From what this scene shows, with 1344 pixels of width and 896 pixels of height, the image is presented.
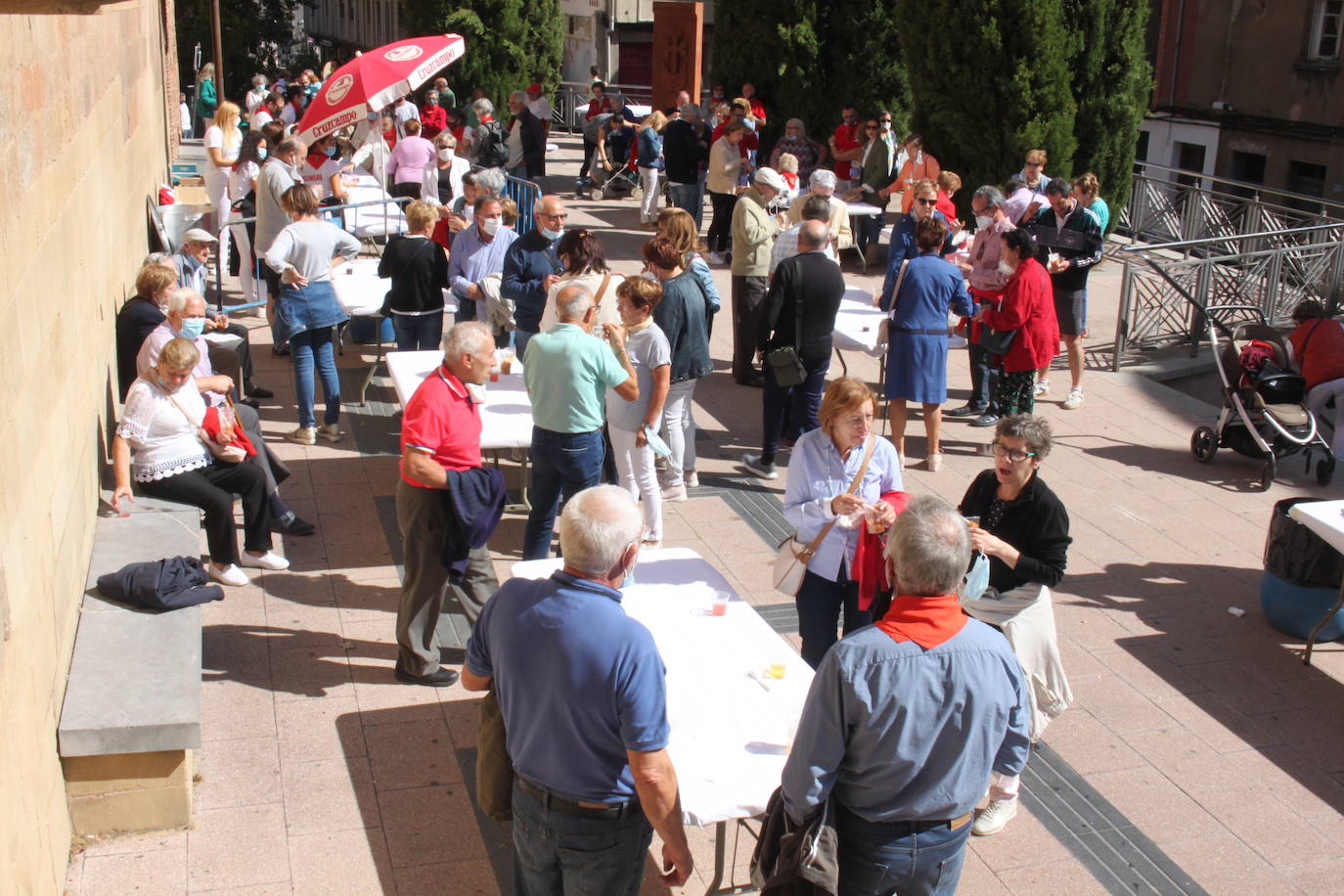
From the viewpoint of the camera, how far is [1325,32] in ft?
76.0

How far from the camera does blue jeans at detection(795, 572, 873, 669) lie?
514cm

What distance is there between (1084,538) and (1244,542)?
0.99 metres

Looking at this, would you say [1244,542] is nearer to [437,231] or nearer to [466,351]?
[466,351]

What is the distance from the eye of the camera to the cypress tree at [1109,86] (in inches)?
545

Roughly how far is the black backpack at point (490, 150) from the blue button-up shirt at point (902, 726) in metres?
15.7

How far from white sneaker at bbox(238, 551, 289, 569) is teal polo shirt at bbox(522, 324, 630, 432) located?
5.94ft

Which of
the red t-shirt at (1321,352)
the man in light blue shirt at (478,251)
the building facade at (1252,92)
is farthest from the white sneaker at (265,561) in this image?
the building facade at (1252,92)

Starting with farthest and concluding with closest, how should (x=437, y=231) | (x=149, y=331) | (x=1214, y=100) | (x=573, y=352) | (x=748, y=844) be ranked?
(x=1214, y=100) → (x=437, y=231) → (x=149, y=331) → (x=573, y=352) → (x=748, y=844)

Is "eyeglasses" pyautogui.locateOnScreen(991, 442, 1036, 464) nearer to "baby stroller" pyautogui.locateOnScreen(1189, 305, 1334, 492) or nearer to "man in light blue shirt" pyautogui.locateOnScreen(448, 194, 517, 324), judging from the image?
"baby stroller" pyautogui.locateOnScreen(1189, 305, 1334, 492)

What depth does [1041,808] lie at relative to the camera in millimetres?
5102

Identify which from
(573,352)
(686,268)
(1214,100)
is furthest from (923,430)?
(1214,100)

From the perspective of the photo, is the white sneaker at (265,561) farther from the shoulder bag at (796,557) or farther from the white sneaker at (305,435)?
the shoulder bag at (796,557)

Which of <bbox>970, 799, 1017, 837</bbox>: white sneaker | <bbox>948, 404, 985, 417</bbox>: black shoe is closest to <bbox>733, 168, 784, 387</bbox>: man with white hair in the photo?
<bbox>948, 404, 985, 417</bbox>: black shoe

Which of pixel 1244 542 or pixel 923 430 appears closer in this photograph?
pixel 1244 542
